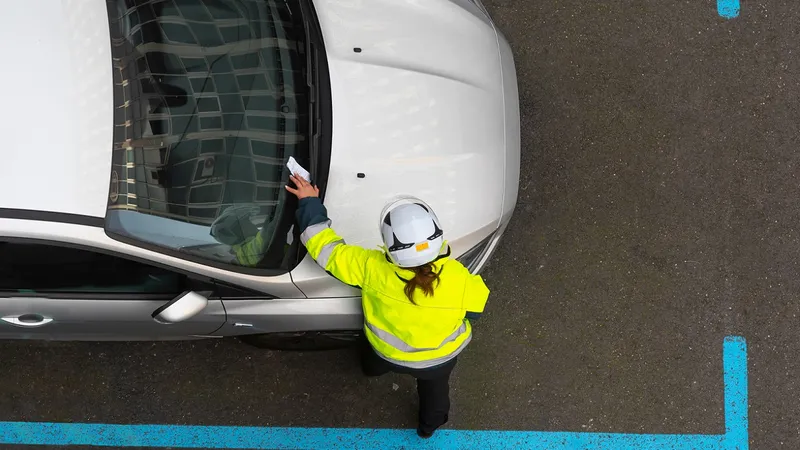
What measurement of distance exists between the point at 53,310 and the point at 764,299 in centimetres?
400

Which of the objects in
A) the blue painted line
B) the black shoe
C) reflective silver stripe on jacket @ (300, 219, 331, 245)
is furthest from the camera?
the blue painted line

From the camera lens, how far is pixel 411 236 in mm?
2314

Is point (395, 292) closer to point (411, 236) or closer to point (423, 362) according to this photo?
point (411, 236)

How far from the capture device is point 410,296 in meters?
2.39

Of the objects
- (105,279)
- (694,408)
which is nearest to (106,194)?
(105,279)

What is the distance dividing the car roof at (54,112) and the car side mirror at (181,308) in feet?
1.46

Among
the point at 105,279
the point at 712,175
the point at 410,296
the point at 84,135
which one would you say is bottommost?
the point at 712,175

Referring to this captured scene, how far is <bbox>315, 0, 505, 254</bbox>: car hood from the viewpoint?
9.18 ft

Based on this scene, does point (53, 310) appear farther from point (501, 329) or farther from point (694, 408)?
point (694, 408)

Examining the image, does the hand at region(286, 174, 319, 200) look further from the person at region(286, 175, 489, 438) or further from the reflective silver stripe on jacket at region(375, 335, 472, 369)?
the reflective silver stripe on jacket at region(375, 335, 472, 369)

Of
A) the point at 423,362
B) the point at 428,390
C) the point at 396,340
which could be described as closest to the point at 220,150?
the point at 396,340

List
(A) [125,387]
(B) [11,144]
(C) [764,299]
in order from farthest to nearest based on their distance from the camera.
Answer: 1. (C) [764,299]
2. (A) [125,387]
3. (B) [11,144]

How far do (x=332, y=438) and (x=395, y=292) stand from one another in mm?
1612

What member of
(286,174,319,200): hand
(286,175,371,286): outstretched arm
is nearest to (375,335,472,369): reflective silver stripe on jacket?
(286,175,371,286): outstretched arm
